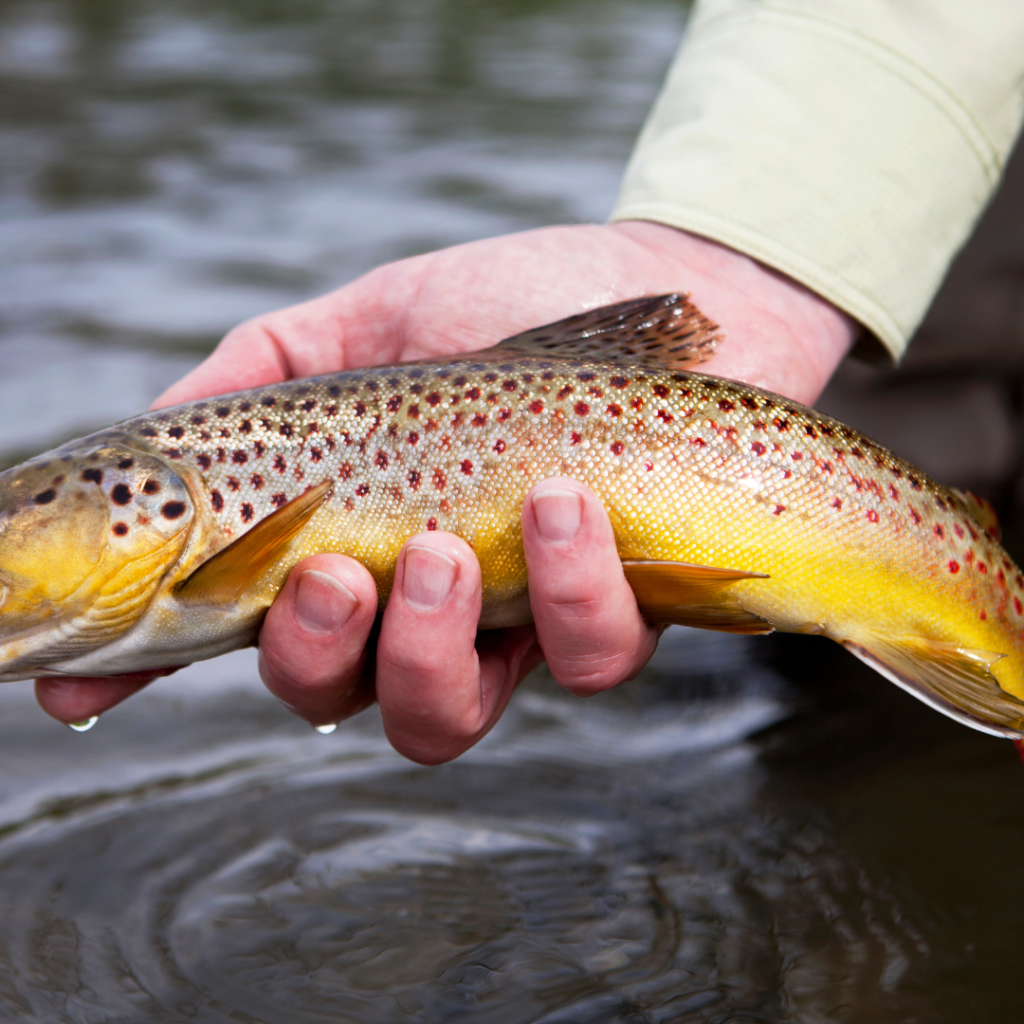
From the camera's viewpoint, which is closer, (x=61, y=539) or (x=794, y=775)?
(x=61, y=539)

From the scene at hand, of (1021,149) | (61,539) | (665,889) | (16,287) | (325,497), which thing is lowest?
(16,287)

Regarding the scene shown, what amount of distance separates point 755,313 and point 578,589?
112cm

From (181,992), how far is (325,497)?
102 centimetres

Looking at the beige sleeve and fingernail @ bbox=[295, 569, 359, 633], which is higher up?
the beige sleeve

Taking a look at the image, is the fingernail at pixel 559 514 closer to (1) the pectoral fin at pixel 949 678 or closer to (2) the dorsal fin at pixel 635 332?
(2) the dorsal fin at pixel 635 332

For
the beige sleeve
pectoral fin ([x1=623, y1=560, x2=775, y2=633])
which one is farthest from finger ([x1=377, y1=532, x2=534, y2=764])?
the beige sleeve

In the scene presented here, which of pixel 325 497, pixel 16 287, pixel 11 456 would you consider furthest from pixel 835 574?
pixel 16 287

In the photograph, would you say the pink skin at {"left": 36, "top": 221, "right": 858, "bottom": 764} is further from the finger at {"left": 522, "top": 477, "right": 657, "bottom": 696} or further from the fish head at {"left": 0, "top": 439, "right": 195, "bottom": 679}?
the fish head at {"left": 0, "top": 439, "right": 195, "bottom": 679}

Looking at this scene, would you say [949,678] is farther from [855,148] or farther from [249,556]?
[855,148]

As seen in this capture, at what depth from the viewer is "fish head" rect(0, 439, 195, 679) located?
85.8 inches

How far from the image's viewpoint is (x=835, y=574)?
226cm

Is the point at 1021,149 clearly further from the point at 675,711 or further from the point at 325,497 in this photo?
the point at 325,497

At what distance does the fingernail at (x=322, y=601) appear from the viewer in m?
2.17

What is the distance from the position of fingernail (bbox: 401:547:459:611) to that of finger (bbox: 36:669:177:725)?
665mm
